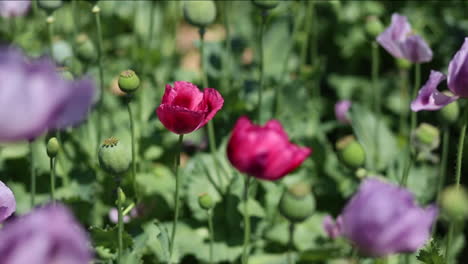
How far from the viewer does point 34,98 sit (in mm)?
655

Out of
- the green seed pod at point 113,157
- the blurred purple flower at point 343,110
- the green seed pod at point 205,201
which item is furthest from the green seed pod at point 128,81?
the blurred purple flower at point 343,110

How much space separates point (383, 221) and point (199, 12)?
900 mm

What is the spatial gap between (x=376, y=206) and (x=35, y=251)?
385mm

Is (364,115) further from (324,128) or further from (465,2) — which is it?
(465,2)

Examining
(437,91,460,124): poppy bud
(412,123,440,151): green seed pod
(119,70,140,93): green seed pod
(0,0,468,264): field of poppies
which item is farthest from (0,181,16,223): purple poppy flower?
(437,91,460,124): poppy bud

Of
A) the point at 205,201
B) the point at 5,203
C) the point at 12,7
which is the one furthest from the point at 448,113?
the point at 12,7

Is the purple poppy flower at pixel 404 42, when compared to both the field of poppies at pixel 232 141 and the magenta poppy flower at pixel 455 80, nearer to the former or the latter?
the field of poppies at pixel 232 141

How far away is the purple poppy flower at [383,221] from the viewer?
0.77 metres

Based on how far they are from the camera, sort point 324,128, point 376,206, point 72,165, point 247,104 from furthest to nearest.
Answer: point 324,128, point 247,104, point 72,165, point 376,206

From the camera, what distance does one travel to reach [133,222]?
1.67 metres

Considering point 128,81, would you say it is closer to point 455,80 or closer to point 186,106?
point 186,106

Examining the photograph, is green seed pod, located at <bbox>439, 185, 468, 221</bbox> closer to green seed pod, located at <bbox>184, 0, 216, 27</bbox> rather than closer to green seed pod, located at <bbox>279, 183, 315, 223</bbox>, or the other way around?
green seed pod, located at <bbox>279, 183, 315, 223</bbox>

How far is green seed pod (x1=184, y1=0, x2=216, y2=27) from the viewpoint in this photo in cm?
155

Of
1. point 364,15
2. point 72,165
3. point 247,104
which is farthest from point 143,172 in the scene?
point 364,15
